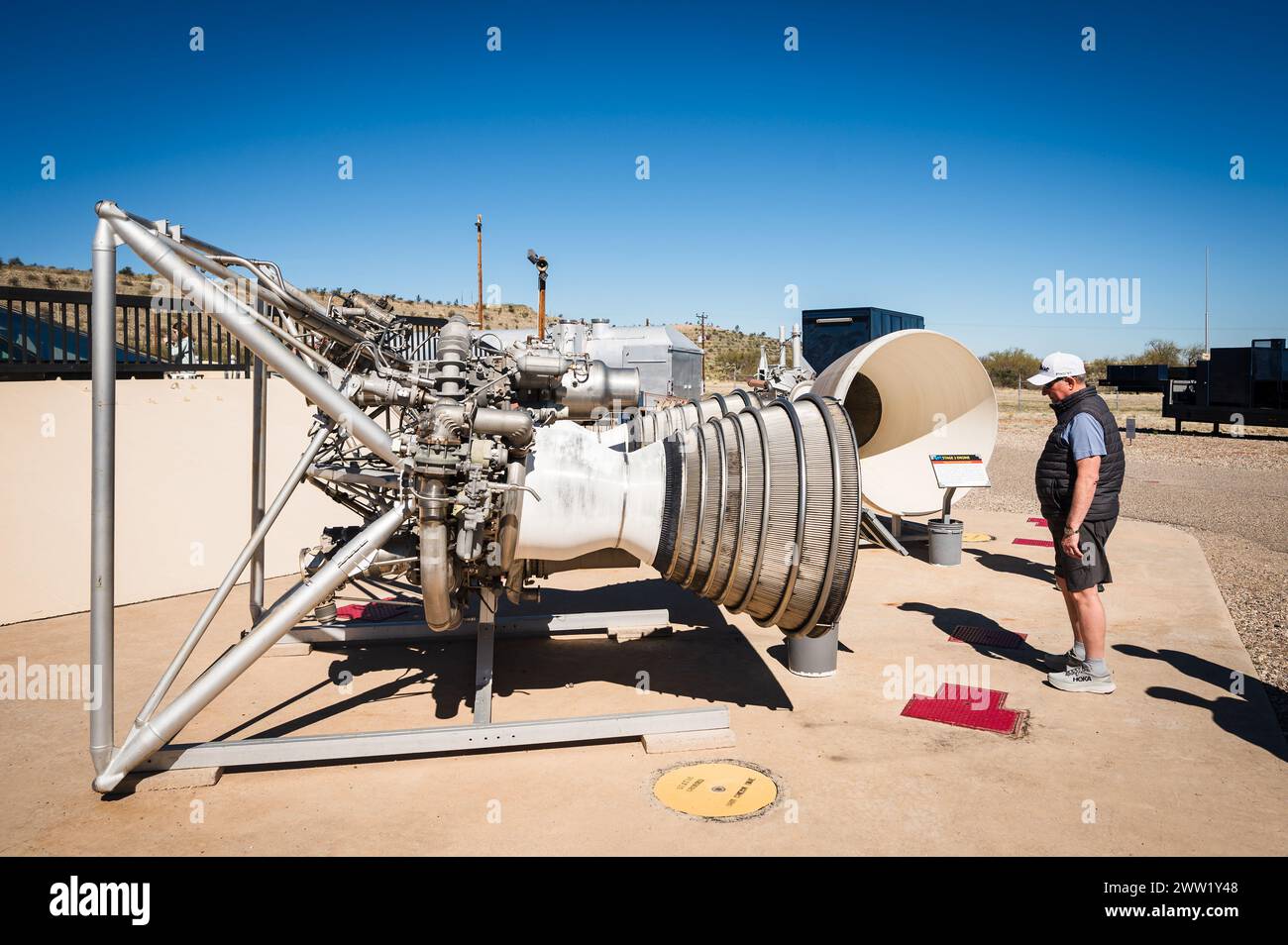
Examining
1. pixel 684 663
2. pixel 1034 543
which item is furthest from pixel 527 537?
pixel 1034 543

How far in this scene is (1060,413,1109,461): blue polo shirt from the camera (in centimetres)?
494

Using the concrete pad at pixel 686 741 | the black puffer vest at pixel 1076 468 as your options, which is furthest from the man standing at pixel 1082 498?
the concrete pad at pixel 686 741

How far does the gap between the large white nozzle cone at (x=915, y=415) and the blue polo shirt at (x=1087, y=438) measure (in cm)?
400

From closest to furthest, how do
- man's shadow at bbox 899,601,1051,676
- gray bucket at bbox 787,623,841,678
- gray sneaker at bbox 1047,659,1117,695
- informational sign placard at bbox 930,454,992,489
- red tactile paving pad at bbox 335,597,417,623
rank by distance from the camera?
gray sneaker at bbox 1047,659,1117,695 → gray bucket at bbox 787,623,841,678 → man's shadow at bbox 899,601,1051,676 → red tactile paving pad at bbox 335,597,417,623 → informational sign placard at bbox 930,454,992,489

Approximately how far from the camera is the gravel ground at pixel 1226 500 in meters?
6.59

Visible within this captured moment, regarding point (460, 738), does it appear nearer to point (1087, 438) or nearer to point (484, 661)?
point (484, 661)

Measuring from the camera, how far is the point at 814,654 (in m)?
5.47

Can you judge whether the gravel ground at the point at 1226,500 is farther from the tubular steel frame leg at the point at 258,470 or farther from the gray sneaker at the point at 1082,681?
the tubular steel frame leg at the point at 258,470

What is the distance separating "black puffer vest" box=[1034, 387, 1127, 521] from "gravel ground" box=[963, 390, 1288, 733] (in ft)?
5.29

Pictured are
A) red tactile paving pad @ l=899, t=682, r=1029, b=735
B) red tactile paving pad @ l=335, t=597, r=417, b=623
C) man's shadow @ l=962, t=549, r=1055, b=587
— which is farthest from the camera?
man's shadow @ l=962, t=549, r=1055, b=587

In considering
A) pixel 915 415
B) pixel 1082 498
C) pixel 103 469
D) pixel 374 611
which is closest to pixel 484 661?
pixel 103 469

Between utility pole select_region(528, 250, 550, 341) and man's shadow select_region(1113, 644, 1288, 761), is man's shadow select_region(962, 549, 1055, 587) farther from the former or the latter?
utility pole select_region(528, 250, 550, 341)

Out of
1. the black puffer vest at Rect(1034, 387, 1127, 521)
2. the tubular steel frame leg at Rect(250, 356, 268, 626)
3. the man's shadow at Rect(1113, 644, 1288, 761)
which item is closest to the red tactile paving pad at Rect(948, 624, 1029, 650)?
the man's shadow at Rect(1113, 644, 1288, 761)
